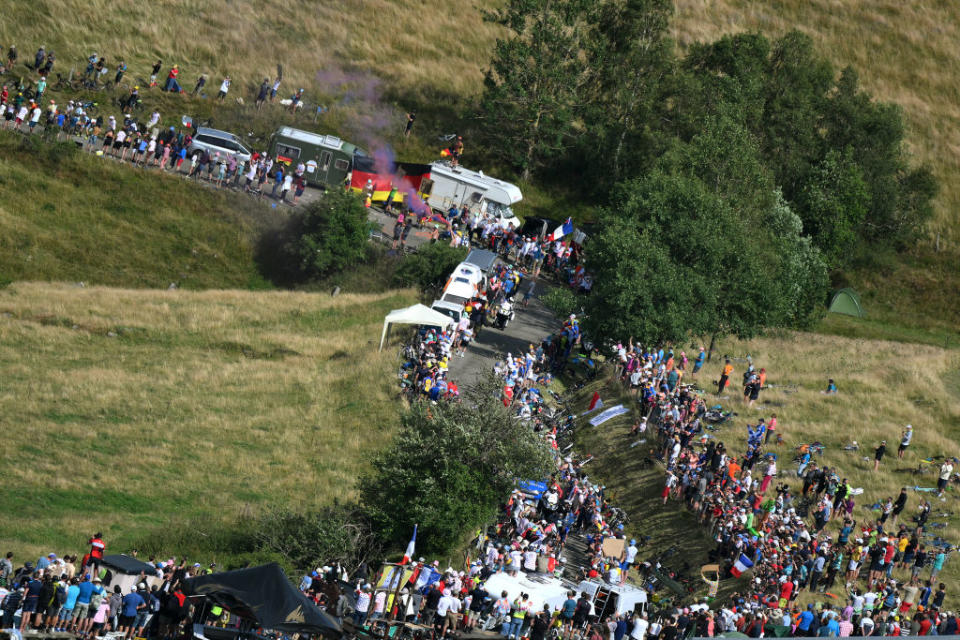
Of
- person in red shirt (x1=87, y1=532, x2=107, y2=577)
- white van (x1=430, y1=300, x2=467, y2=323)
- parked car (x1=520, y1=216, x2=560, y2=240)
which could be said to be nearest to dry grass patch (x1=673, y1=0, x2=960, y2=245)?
parked car (x1=520, y1=216, x2=560, y2=240)

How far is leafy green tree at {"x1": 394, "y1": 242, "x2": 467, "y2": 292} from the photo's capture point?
58406 mm

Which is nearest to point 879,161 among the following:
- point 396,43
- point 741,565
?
point 396,43

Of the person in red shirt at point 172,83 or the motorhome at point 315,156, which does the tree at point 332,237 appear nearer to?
the motorhome at point 315,156

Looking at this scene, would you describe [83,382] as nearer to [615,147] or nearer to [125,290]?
[125,290]

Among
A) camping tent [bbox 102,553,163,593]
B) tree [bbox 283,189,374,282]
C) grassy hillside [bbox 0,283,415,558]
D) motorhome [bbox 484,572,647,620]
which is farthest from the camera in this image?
tree [bbox 283,189,374,282]

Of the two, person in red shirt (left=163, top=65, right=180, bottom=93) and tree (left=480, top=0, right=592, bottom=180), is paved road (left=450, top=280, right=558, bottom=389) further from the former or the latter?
person in red shirt (left=163, top=65, right=180, bottom=93)

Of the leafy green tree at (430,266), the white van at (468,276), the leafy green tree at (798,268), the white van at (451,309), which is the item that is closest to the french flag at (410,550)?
the white van at (451,309)

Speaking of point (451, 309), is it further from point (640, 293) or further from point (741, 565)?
point (741, 565)

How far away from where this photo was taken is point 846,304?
76250mm

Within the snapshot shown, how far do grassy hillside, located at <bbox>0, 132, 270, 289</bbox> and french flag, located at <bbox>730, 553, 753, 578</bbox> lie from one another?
32523 mm

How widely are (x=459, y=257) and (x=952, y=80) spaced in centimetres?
5677

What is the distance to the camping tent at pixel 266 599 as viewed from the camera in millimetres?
26484

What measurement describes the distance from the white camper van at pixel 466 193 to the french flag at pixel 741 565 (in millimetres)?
32233

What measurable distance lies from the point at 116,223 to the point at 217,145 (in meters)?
7.07
